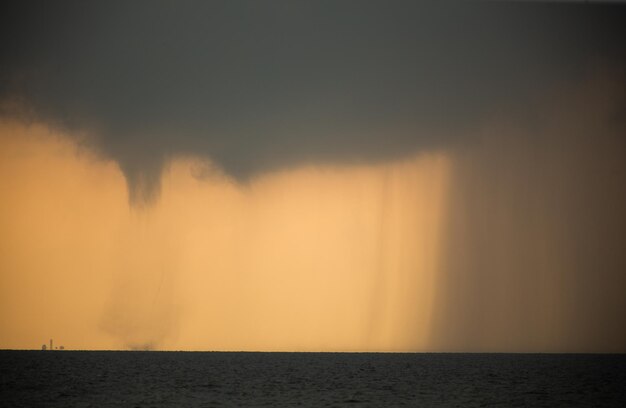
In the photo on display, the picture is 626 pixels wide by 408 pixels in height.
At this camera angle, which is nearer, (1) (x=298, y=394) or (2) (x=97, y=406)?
(2) (x=97, y=406)

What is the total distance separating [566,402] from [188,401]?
18567 millimetres

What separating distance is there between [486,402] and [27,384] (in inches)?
1144

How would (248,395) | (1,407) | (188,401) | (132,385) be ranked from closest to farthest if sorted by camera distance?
(1,407), (188,401), (248,395), (132,385)

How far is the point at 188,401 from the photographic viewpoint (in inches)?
1587

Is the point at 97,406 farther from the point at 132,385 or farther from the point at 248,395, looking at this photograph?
the point at 132,385

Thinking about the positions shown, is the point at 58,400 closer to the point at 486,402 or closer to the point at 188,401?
the point at 188,401

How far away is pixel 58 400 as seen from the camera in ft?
132

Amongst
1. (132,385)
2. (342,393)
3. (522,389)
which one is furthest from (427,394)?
(132,385)

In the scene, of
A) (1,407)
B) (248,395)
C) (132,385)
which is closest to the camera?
(1,407)

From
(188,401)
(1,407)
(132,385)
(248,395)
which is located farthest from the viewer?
(132,385)

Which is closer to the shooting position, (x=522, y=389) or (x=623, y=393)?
(x=623, y=393)

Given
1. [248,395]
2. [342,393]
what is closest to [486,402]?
[342,393]

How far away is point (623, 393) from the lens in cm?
4806

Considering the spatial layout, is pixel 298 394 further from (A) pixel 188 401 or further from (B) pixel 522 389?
(B) pixel 522 389
